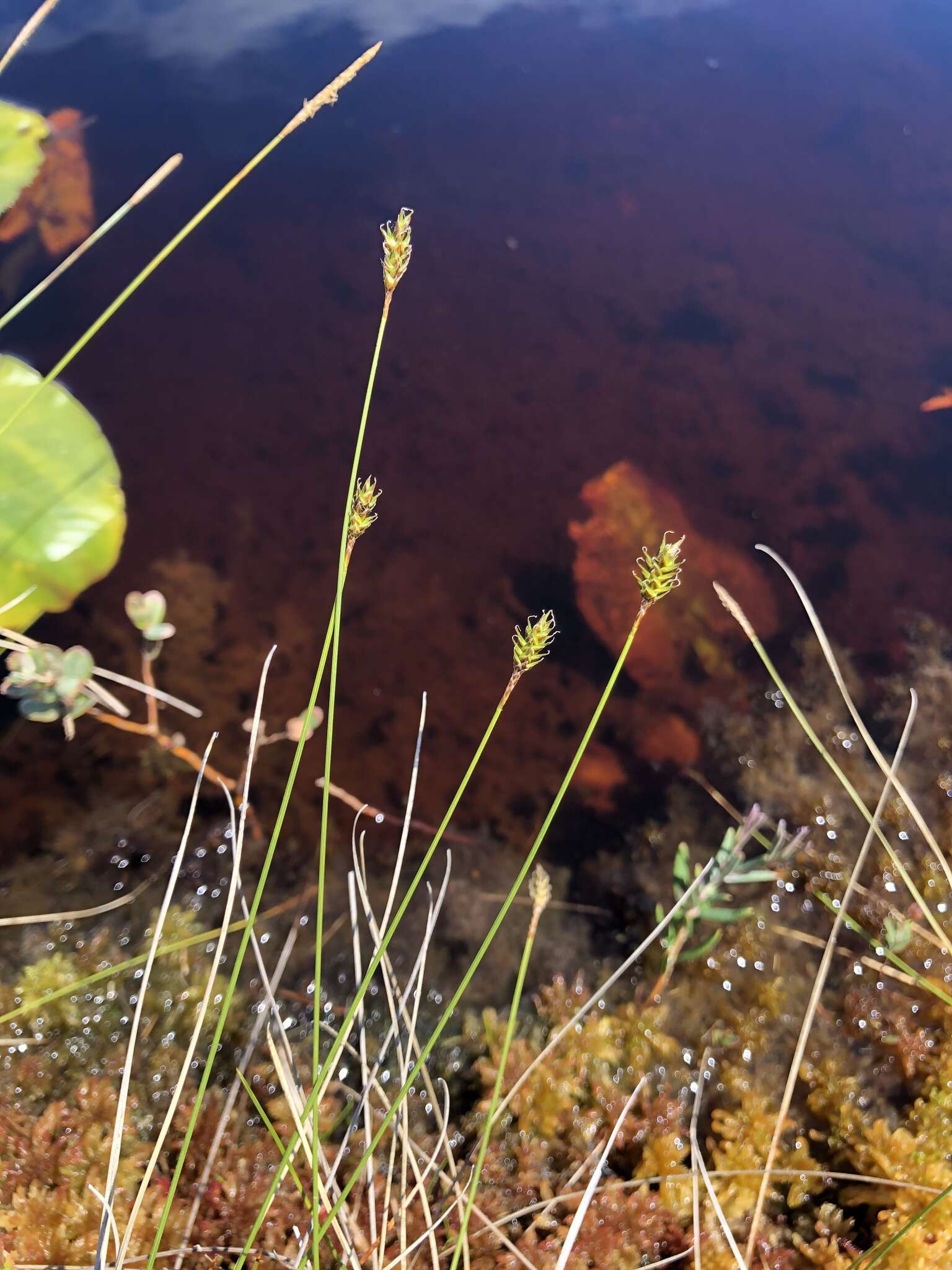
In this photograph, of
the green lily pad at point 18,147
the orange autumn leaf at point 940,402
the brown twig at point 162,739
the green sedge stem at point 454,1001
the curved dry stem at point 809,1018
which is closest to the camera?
the green sedge stem at point 454,1001

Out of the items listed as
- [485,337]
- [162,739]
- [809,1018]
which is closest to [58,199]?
[485,337]

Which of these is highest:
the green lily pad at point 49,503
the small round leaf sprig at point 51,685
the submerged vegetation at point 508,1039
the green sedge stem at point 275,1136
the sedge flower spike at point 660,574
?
the sedge flower spike at point 660,574

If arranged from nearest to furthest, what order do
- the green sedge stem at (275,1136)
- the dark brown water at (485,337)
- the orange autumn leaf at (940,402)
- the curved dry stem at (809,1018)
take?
the green sedge stem at (275,1136) < the curved dry stem at (809,1018) < the dark brown water at (485,337) < the orange autumn leaf at (940,402)

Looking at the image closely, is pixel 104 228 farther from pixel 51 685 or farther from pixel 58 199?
pixel 58 199

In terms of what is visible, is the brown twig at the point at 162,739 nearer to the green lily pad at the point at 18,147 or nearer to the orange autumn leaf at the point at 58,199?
the orange autumn leaf at the point at 58,199

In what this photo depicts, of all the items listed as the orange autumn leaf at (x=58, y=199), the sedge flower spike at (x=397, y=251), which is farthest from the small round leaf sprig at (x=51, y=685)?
the orange autumn leaf at (x=58, y=199)

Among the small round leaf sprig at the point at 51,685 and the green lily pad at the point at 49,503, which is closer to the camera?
the small round leaf sprig at the point at 51,685

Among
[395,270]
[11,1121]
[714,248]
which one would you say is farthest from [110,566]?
[714,248]
